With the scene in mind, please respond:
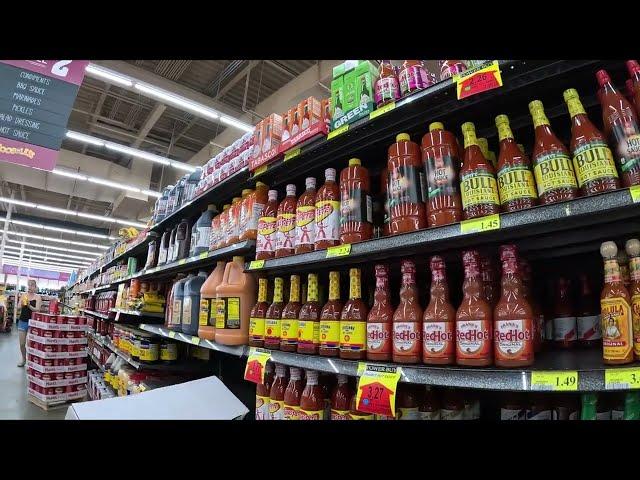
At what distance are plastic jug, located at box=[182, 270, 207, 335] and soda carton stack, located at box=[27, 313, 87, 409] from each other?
361cm

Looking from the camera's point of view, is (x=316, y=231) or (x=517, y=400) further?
(x=316, y=231)

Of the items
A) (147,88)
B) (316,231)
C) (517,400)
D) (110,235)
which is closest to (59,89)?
(147,88)

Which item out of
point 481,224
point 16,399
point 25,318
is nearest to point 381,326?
point 481,224

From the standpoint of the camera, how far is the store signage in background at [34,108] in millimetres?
2910

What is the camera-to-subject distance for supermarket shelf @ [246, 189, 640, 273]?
0.88 m

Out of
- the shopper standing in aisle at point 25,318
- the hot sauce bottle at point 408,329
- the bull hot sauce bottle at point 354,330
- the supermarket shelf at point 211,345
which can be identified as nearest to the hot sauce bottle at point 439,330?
the hot sauce bottle at point 408,329

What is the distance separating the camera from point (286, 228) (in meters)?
1.73

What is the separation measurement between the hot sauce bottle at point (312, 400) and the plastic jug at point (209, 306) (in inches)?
32.2

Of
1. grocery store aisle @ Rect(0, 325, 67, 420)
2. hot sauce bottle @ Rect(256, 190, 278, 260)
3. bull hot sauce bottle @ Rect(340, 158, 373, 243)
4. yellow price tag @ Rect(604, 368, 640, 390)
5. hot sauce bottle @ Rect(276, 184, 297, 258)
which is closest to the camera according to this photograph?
yellow price tag @ Rect(604, 368, 640, 390)

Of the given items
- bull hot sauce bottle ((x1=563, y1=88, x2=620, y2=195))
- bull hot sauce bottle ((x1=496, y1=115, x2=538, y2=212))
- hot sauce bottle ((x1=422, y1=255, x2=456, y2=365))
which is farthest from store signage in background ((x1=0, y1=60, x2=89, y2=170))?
bull hot sauce bottle ((x1=563, y1=88, x2=620, y2=195))

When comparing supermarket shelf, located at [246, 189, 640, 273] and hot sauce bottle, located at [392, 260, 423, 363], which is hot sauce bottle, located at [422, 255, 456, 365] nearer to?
hot sauce bottle, located at [392, 260, 423, 363]
